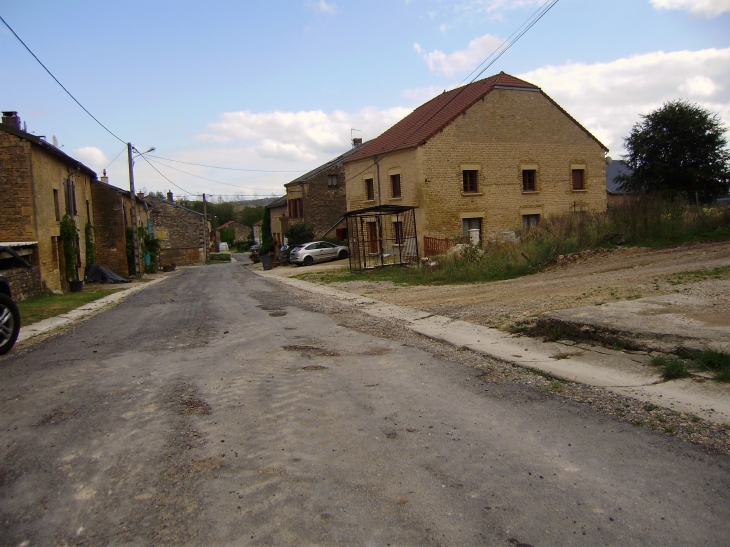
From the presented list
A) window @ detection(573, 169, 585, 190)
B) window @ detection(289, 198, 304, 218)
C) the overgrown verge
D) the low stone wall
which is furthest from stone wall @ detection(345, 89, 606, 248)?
the low stone wall

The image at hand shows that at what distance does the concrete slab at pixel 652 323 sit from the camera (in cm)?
662

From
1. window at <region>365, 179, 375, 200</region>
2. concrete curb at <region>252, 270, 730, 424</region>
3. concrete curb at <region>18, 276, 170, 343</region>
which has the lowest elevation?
concrete curb at <region>252, 270, 730, 424</region>

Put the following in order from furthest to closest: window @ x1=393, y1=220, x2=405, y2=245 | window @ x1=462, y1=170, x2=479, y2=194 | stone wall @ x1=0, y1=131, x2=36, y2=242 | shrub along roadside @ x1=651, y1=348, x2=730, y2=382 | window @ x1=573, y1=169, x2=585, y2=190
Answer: window @ x1=573, y1=169, x2=585, y2=190
window @ x1=462, y1=170, x2=479, y2=194
window @ x1=393, y1=220, x2=405, y2=245
stone wall @ x1=0, y1=131, x2=36, y2=242
shrub along roadside @ x1=651, y1=348, x2=730, y2=382

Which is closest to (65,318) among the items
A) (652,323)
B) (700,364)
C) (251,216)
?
(652,323)

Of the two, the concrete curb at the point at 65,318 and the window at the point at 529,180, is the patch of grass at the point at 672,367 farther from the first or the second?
the window at the point at 529,180

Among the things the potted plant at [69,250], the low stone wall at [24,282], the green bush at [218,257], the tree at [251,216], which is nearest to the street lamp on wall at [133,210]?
the potted plant at [69,250]

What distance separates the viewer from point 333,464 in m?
3.99

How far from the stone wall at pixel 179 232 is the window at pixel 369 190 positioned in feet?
102

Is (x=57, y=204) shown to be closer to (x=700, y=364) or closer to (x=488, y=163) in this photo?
(x=488, y=163)

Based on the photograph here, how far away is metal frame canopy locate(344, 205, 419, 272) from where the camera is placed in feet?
82.6

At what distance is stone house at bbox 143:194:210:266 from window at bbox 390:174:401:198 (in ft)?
111

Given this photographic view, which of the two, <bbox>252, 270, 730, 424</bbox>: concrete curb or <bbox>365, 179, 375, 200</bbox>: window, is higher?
<bbox>365, 179, 375, 200</bbox>: window

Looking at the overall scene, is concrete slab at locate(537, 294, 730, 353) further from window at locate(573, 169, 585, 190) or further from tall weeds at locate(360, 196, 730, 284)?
window at locate(573, 169, 585, 190)

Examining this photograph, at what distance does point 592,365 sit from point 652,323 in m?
1.49
